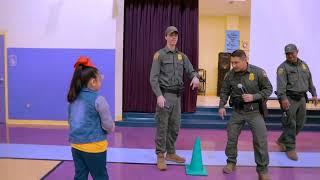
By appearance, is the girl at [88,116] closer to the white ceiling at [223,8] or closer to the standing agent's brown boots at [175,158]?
the standing agent's brown boots at [175,158]

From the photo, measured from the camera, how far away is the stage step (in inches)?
265

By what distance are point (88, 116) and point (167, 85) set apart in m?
1.72

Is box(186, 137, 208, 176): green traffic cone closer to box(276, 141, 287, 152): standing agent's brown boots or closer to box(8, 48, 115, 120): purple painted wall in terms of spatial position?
box(276, 141, 287, 152): standing agent's brown boots

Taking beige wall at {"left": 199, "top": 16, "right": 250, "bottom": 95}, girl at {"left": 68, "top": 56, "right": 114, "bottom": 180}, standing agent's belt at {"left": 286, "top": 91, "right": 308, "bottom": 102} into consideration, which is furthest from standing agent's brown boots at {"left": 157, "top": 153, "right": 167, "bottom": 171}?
beige wall at {"left": 199, "top": 16, "right": 250, "bottom": 95}

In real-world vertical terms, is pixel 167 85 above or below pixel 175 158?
above

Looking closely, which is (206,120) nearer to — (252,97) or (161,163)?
(161,163)

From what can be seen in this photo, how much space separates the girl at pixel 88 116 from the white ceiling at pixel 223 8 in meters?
7.55

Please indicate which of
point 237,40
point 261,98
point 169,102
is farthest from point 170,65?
point 237,40

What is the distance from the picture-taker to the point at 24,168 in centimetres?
407

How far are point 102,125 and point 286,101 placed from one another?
2743 mm

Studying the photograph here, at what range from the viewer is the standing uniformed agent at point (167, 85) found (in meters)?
4.03

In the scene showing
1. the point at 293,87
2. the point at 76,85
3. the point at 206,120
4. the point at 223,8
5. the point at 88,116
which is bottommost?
the point at 206,120

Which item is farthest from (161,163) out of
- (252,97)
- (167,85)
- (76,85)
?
(76,85)

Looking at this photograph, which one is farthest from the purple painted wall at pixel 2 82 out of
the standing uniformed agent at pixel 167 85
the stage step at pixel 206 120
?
the standing uniformed agent at pixel 167 85
